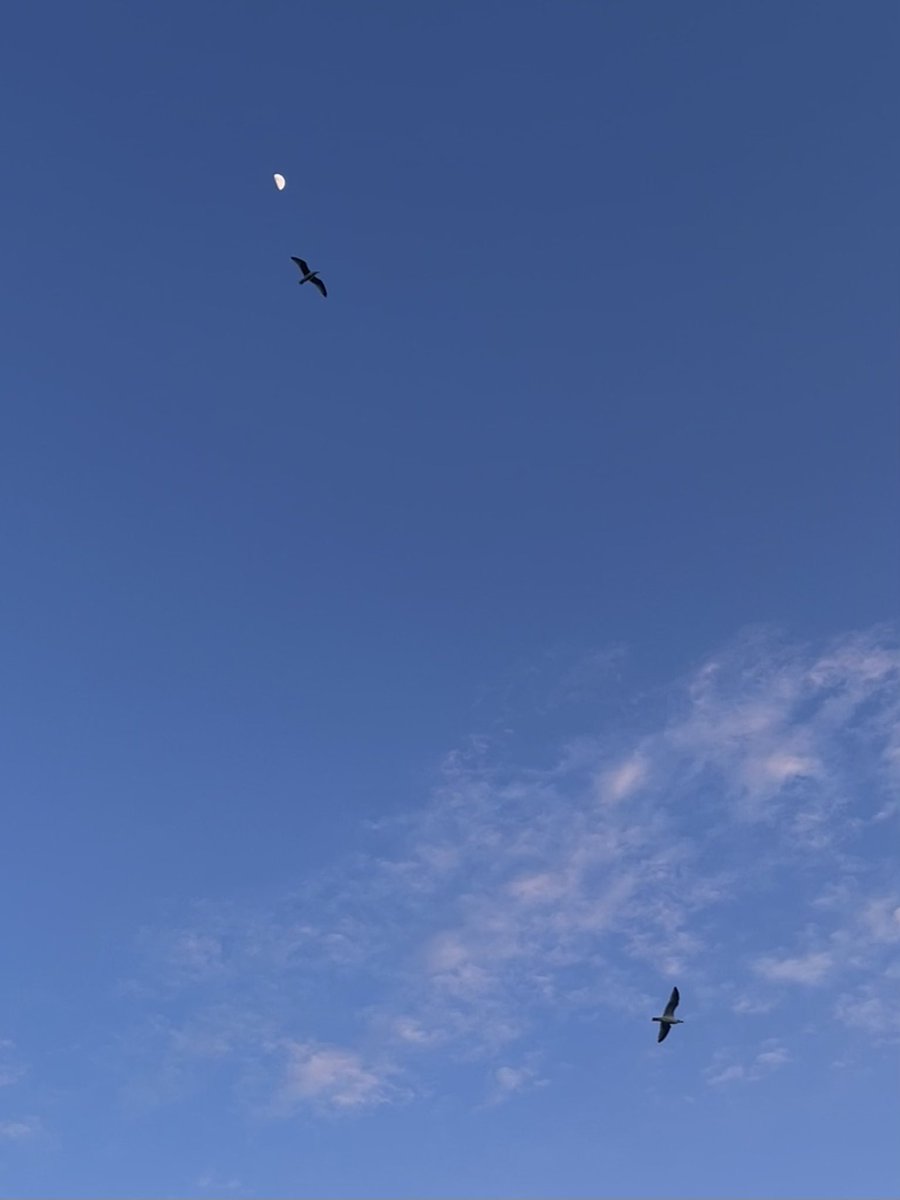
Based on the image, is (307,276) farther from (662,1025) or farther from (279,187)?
(662,1025)

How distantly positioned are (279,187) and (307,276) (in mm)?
12569

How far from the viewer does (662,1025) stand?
358 ft

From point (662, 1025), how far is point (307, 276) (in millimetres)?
88873

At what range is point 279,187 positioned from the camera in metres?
91.7

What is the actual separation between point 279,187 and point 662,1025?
311ft

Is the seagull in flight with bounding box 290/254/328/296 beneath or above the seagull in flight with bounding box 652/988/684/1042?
above

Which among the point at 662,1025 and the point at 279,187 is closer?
the point at 279,187

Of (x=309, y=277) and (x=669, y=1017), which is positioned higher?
(x=309, y=277)

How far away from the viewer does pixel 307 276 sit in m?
103

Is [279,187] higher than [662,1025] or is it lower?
higher

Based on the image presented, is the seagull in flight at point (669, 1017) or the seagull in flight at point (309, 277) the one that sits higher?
the seagull in flight at point (309, 277)

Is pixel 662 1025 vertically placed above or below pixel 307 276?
below

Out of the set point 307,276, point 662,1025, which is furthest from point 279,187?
point 662,1025
